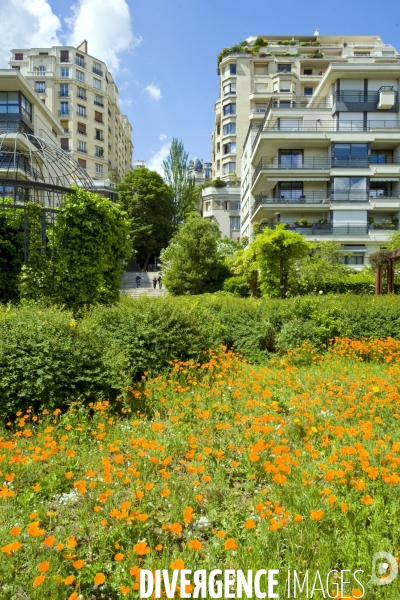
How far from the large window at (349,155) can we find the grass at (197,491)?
3042 cm

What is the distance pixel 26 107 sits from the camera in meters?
34.9

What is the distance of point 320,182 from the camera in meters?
33.7

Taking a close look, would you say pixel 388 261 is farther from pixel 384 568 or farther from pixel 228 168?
pixel 228 168

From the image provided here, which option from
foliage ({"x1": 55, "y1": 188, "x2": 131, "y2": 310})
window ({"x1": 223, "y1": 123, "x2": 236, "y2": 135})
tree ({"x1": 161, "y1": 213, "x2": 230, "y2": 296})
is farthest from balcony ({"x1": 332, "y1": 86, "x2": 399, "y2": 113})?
foliage ({"x1": 55, "y1": 188, "x2": 131, "y2": 310})

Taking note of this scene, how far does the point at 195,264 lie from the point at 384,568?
25539 mm

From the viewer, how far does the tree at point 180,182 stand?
49.1 meters

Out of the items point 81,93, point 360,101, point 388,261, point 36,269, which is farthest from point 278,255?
point 81,93

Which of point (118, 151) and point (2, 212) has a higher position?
point (118, 151)

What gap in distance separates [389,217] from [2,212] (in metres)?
30.6

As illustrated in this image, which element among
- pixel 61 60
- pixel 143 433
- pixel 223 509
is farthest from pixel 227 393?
pixel 61 60

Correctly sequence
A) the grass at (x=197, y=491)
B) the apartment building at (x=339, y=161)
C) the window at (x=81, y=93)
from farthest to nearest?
the window at (x=81, y=93)
the apartment building at (x=339, y=161)
the grass at (x=197, y=491)

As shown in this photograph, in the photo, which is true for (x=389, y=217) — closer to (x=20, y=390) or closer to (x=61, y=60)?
(x=20, y=390)

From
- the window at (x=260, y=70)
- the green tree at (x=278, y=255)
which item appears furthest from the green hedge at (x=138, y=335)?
the window at (x=260, y=70)

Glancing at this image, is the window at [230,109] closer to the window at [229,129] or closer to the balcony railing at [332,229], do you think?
the window at [229,129]
